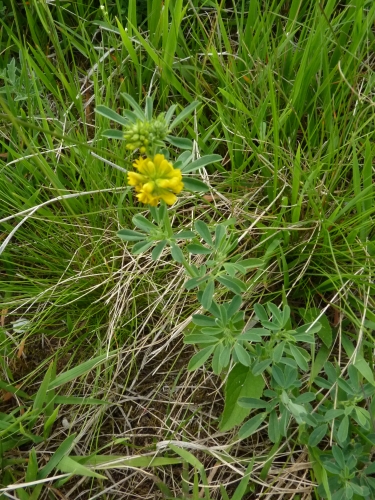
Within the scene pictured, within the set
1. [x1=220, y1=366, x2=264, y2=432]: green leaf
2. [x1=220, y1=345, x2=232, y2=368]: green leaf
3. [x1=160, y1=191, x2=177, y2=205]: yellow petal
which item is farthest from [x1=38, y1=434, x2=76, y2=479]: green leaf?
[x1=160, y1=191, x2=177, y2=205]: yellow petal

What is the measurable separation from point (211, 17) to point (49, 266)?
1.23 m

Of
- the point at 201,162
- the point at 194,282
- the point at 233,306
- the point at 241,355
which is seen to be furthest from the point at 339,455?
the point at 201,162

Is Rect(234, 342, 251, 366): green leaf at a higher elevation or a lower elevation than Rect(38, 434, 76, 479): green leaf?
higher

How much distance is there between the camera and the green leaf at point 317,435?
1625 mm

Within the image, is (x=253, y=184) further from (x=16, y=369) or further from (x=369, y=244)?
(x=16, y=369)

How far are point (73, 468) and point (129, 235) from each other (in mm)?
772

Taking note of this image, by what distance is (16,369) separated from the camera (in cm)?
199

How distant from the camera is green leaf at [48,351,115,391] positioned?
1.80 meters

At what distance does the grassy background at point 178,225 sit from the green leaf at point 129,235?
43 cm

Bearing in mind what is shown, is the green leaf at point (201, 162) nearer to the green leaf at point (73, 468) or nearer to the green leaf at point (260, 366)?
the green leaf at point (260, 366)

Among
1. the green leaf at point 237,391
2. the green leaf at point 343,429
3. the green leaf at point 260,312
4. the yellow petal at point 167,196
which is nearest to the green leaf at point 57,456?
the green leaf at point 237,391

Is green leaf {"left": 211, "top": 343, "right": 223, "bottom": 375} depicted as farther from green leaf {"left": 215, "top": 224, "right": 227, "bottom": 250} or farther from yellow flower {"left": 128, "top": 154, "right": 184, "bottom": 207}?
yellow flower {"left": 128, "top": 154, "right": 184, "bottom": 207}

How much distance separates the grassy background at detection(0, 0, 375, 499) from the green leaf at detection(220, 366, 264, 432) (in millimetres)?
98

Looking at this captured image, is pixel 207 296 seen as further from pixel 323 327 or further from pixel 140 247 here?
pixel 323 327
